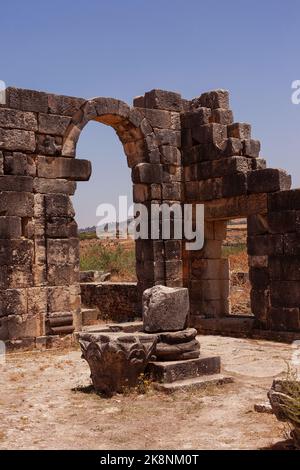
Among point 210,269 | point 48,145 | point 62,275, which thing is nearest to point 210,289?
point 210,269

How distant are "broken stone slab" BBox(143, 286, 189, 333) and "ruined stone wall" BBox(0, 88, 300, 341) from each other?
11.2 ft

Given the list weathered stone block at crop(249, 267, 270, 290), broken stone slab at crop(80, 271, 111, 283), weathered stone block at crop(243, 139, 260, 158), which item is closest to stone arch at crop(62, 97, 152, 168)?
weathered stone block at crop(243, 139, 260, 158)

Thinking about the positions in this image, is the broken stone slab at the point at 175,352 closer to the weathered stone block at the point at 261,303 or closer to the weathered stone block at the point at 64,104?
the weathered stone block at the point at 261,303

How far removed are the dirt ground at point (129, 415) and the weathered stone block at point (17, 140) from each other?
403 centimetres

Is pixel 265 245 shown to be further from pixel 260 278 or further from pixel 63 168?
pixel 63 168

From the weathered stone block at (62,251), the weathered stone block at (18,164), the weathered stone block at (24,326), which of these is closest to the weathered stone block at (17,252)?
the weathered stone block at (62,251)

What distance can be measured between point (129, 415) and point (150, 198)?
7210 millimetres

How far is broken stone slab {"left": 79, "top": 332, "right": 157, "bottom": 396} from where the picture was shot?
756cm

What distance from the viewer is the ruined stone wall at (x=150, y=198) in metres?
11.0

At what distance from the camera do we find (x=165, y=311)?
8297 mm

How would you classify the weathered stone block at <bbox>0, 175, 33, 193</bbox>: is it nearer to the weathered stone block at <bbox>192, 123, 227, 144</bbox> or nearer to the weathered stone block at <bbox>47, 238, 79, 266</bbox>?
the weathered stone block at <bbox>47, 238, 79, 266</bbox>

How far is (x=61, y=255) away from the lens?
37.4ft

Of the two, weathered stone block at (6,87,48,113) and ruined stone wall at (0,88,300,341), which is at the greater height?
weathered stone block at (6,87,48,113)

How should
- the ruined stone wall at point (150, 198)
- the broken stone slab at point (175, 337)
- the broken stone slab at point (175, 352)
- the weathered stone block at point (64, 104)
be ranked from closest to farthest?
the broken stone slab at point (175, 352) < the broken stone slab at point (175, 337) < the ruined stone wall at point (150, 198) < the weathered stone block at point (64, 104)
